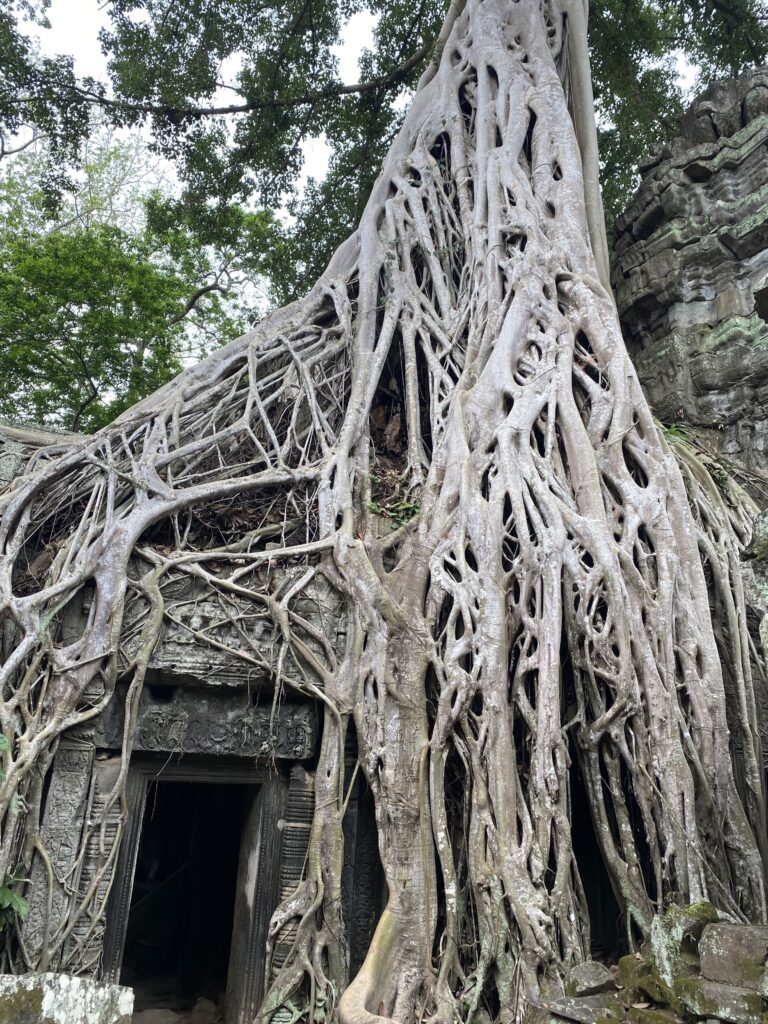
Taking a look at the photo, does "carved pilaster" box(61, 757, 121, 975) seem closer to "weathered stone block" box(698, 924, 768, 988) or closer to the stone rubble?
the stone rubble

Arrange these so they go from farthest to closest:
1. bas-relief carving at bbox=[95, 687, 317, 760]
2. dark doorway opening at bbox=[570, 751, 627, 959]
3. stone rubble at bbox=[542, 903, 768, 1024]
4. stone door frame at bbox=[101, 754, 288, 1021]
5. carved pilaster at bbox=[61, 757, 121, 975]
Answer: dark doorway opening at bbox=[570, 751, 627, 959] < bas-relief carving at bbox=[95, 687, 317, 760] < stone door frame at bbox=[101, 754, 288, 1021] < carved pilaster at bbox=[61, 757, 121, 975] < stone rubble at bbox=[542, 903, 768, 1024]

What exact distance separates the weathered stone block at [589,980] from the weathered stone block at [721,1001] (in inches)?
14.1

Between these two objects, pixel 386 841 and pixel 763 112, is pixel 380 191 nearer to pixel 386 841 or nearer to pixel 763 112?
pixel 763 112

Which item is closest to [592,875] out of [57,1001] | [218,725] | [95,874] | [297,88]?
[218,725]

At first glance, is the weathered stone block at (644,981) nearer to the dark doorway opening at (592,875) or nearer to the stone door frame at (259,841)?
the dark doorway opening at (592,875)

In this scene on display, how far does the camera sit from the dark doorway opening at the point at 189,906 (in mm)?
5352

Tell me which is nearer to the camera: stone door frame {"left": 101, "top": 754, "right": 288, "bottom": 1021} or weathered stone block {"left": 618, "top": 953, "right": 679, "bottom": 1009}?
weathered stone block {"left": 618, "top": 953, "right": 679, "bottom": 1009}

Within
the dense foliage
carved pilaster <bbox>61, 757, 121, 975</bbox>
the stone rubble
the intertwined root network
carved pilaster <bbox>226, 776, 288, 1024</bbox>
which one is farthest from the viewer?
the dense foliage

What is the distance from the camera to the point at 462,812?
3.69m

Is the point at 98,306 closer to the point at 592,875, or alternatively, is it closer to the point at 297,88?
the point at 297,88

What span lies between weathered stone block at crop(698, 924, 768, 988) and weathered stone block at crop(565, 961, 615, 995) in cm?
38

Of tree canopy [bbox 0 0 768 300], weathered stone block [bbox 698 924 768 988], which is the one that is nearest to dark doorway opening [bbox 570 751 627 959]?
weathered stone block [bbox 698 924 768 988]

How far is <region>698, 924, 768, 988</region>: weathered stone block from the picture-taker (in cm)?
201

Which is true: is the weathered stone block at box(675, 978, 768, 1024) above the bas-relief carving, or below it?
below
